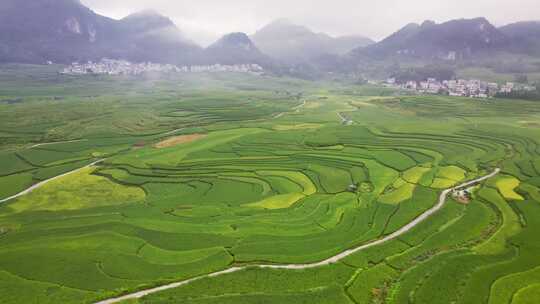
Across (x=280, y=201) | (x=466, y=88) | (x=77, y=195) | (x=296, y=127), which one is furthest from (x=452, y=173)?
(x=466, y=88)

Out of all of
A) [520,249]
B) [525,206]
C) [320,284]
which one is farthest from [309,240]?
[525,206]

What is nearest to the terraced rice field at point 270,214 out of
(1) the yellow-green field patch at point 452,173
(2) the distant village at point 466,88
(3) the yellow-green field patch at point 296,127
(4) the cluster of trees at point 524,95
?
(1) the yellow-green field patch at point 452,173

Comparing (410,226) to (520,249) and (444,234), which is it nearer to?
(444,234)

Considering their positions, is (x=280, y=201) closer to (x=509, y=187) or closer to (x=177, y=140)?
(x=509, y=187)

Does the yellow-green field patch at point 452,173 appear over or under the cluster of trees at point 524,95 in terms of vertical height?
under

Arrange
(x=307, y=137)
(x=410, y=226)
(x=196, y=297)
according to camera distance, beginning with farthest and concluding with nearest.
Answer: (x=307, y=137) < (x=410, y=226) < (x=196, y=297)

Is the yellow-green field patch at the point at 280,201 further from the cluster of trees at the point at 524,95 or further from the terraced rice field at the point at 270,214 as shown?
the cluster of trees at the point at 524,95
